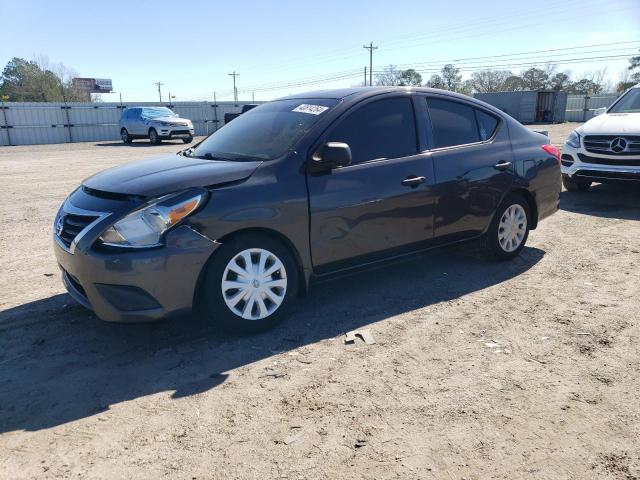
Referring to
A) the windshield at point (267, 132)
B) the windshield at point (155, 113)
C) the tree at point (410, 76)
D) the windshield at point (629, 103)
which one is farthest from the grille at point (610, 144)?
the tree at point (410, 76)

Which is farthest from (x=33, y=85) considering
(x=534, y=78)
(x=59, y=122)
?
(x=534, y=78)

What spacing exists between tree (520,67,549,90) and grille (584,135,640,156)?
261 feet

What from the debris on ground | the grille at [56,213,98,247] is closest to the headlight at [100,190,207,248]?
the grille at [56,213,98,247]

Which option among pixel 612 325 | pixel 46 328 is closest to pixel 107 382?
pixel 46 328

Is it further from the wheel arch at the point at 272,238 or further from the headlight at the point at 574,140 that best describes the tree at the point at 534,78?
the wheel arch at the point at 272,238

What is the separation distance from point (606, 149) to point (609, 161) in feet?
0.66

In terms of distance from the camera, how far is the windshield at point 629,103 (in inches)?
354

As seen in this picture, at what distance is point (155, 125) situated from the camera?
23844mm

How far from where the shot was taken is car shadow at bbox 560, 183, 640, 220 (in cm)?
763

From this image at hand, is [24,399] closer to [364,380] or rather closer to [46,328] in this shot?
[46,328]

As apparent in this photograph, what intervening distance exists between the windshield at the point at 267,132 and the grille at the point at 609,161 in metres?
5.87

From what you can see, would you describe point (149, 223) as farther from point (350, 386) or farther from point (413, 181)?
point (413, 181)

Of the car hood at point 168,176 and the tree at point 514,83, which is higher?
the tree at point 514,83

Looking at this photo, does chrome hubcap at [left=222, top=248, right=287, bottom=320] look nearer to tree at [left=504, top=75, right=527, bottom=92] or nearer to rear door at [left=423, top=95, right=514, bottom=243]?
rear door at [left=423, top=95, right=514, bottom=243]
